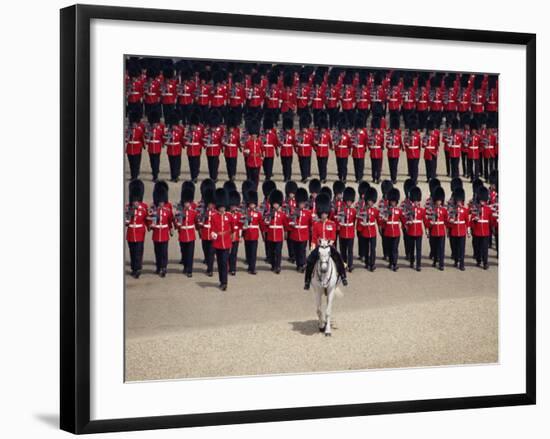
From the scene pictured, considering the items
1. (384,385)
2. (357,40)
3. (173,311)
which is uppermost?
(357,40)

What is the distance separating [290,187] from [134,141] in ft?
6.05

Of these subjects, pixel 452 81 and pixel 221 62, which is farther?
pixel 452 81

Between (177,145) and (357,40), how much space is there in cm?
201

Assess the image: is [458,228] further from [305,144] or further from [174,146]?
[174,146]

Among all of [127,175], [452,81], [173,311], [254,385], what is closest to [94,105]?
[127,175]

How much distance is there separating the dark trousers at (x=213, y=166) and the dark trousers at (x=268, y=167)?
1.52ft

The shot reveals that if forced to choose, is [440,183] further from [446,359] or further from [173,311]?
[173,311]

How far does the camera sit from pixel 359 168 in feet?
43.8

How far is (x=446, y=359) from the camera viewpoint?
1318 centimetres

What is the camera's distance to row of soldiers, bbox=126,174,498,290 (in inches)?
494

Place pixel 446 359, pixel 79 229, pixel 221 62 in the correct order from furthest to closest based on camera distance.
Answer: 1. pixel 446 359
2. pixel 221 62
3. pixel 79 229

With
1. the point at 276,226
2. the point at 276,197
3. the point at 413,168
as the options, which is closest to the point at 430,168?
the point at 413,168

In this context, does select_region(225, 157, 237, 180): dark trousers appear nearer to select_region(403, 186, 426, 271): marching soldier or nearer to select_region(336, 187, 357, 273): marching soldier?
select_region(336, 187, 357, 273): marching soldier

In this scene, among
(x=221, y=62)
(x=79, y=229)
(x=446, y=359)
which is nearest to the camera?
(x=79, y=229)
